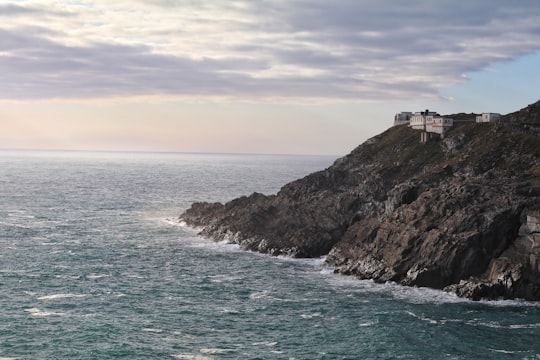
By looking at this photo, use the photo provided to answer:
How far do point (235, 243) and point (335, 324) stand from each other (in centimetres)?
5364

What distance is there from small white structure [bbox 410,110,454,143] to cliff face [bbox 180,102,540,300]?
114 inches

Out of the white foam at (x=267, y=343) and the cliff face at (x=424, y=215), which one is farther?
the cliff face at (x=424, y=215)

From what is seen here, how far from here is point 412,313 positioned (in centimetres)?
7775

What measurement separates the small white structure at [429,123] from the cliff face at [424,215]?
290 centimetres

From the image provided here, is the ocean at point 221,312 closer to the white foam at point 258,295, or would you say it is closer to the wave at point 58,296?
the wave at point 58,296

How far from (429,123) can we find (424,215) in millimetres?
78606

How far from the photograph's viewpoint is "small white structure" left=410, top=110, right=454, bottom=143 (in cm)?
16650

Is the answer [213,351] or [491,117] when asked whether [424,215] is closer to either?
[213,351]

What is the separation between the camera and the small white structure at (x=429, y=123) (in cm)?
16650

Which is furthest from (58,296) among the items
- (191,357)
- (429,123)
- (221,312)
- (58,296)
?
(429,123)

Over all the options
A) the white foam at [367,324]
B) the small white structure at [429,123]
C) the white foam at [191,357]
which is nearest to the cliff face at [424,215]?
the small white structure at [429,123]

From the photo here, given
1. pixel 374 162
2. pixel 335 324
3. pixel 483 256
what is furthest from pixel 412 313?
pixel 374 162

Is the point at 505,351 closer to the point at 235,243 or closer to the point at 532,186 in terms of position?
the point at 532,186

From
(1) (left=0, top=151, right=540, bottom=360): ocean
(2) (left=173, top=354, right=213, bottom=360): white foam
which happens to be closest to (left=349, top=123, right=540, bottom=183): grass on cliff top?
(1) (left=0, top=151, right=540, bottom=360): ocean
